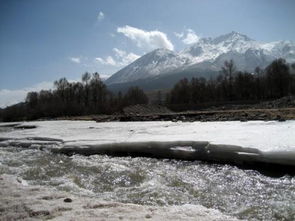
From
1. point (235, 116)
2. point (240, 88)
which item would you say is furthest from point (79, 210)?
point (240, 88)

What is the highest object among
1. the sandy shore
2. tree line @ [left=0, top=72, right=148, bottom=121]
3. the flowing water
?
tree line @ [left=0, top=72, right=148, bottom=121]

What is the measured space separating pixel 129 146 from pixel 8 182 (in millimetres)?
5497

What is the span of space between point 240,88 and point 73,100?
5088 centimetres

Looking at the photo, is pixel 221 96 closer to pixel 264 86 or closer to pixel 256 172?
pixel 264 86

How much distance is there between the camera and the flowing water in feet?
19.0

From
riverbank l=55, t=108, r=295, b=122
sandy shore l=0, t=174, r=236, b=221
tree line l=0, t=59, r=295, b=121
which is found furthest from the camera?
tree line l=0, t=59, r=295, b=121

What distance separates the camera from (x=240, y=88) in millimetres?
80375

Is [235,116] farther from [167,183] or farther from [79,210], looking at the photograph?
[79,210]

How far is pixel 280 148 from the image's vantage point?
27.9ft

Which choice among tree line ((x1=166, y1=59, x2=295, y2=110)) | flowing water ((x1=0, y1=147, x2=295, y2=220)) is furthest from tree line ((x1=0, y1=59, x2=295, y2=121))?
flowing water ((x1=0, y1=147, x2=295, y2=220))

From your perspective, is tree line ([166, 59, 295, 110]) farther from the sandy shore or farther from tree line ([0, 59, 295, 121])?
the sandy shore

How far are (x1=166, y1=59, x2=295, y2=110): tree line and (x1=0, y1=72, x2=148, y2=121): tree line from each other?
15175 mm

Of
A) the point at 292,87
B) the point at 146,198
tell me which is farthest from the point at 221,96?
the point at 146,198

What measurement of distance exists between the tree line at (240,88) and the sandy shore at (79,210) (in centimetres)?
6056
